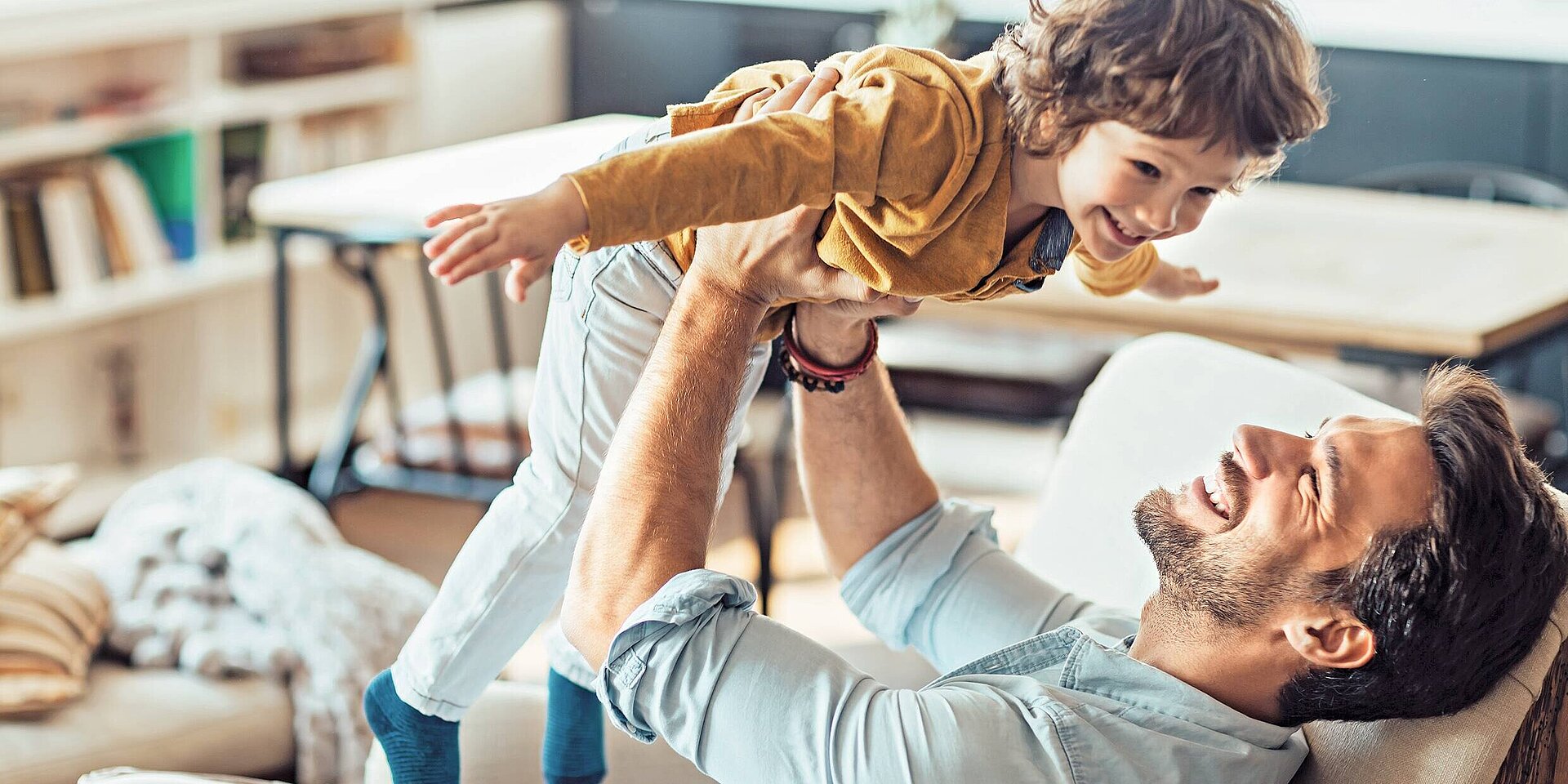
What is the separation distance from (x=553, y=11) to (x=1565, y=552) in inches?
155

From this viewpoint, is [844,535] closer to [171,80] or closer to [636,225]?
[636,225]

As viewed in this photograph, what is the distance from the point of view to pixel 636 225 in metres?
1.01

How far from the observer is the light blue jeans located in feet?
4.40

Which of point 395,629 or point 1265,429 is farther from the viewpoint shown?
point 395,629

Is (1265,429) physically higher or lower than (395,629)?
higher

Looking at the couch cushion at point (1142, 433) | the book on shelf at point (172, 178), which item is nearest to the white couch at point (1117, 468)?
the couch cushion at point (1142, 433)

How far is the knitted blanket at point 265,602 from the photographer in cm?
212

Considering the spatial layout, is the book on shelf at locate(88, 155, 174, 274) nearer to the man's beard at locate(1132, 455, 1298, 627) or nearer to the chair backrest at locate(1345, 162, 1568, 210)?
the man's beard at locate(1132, 455, 1298, 627)

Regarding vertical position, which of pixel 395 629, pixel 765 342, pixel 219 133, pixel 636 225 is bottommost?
pixel 395 629

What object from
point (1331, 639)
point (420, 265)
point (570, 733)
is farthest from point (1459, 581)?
point (420, 265)

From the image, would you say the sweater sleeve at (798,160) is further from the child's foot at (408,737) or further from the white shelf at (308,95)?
the white shelf at (308,95)

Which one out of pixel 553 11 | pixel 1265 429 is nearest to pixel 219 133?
pixel 553 11

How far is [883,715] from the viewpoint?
1184 millimetres

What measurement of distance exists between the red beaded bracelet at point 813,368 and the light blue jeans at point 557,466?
0.05 meters
